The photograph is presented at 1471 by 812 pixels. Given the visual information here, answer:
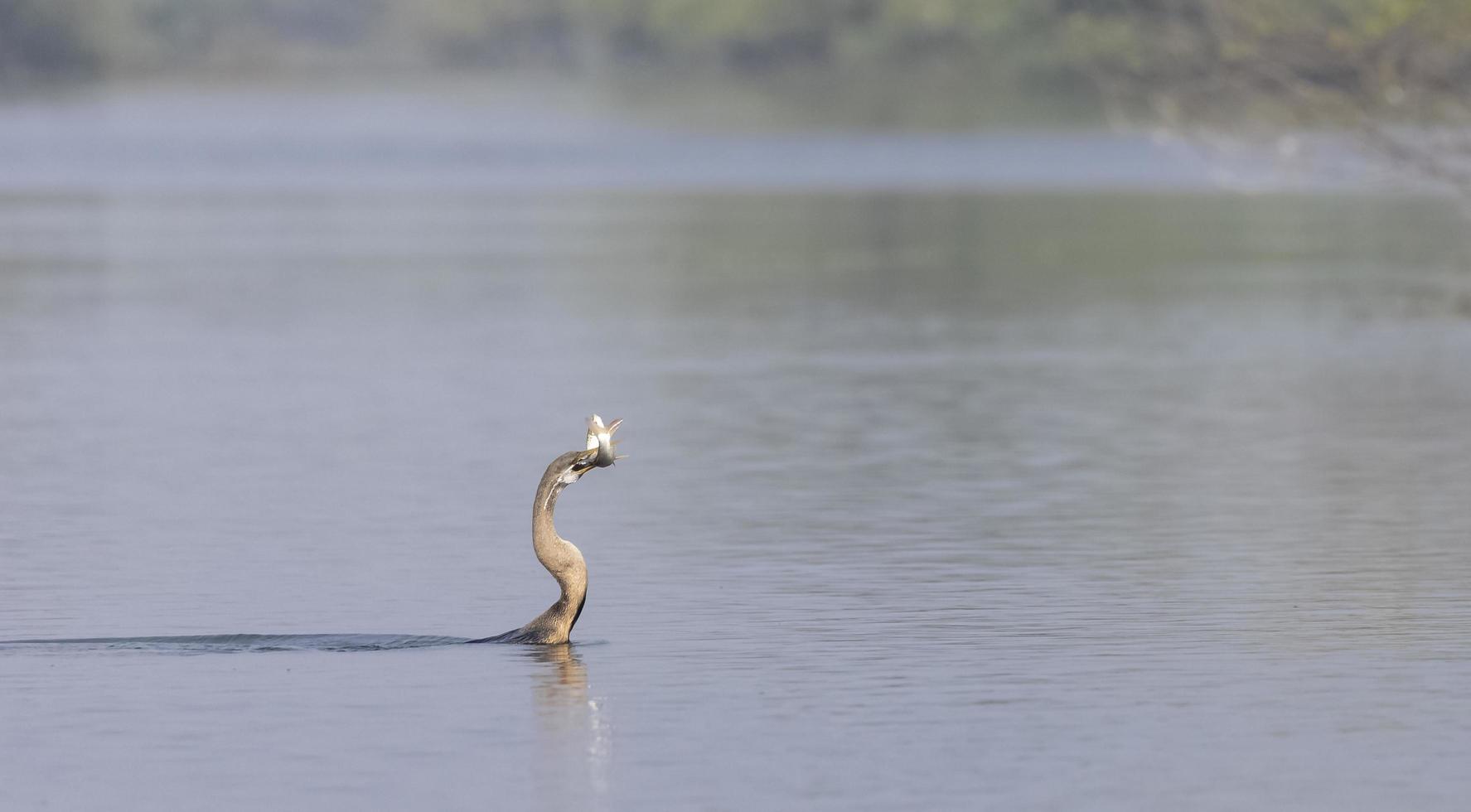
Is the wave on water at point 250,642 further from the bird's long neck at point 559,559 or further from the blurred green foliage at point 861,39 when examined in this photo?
the blurred green foliage at point 861,39

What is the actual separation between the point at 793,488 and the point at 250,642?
5.98 meters

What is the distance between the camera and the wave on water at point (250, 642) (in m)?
13.0

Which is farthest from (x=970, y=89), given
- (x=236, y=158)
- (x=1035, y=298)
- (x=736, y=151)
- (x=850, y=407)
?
(x=850, y=407)

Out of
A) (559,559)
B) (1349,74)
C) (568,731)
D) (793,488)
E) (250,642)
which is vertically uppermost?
(1349,74)

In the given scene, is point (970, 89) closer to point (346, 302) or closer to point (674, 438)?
point (346, 302)

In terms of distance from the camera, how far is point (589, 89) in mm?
144625

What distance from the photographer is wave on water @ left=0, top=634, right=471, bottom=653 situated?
1301 cm

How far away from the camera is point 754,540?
53.3ft

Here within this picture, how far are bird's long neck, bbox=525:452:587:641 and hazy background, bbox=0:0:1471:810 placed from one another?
0.14 meters

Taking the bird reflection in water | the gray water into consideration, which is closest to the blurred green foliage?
the gray water

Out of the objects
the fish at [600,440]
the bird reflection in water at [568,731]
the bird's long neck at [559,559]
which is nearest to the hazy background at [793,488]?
the bird reflection in water at [568,731]

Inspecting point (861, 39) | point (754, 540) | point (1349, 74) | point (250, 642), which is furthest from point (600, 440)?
point (861, 39)

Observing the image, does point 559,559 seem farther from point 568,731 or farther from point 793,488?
point 793,488

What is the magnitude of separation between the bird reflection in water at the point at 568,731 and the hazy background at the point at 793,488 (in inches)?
1.2
